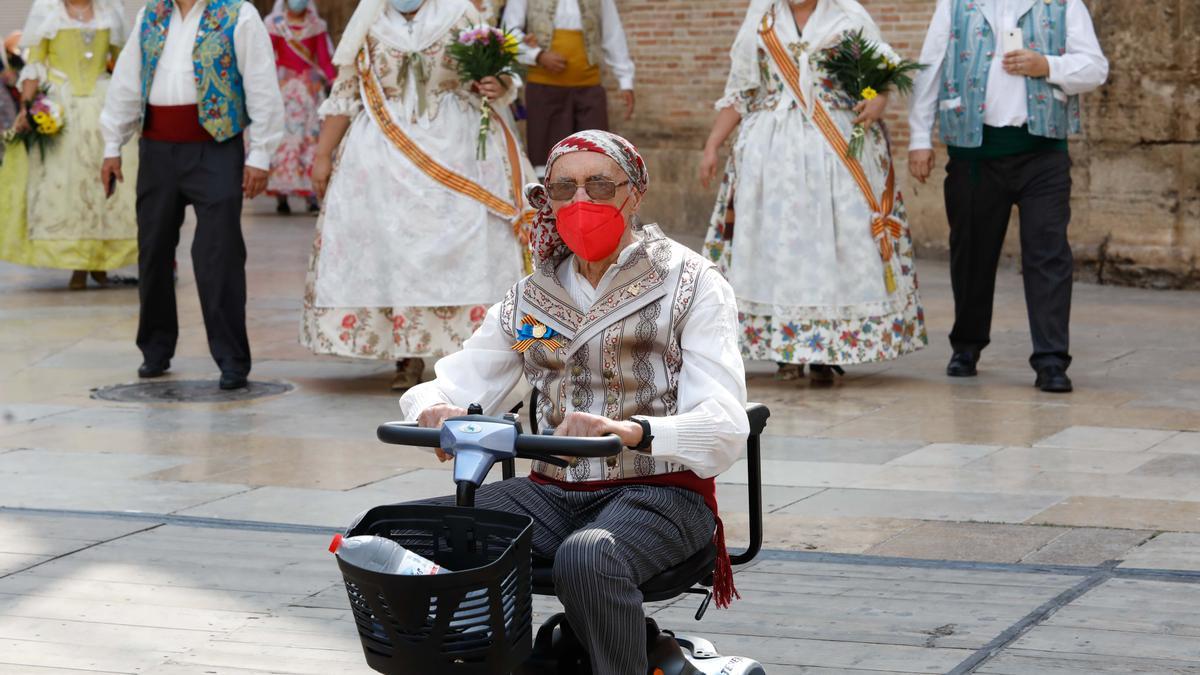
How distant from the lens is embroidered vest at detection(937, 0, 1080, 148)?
27.1ft

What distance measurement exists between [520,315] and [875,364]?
5643 millimetres

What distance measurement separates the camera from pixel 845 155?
847 centimetres

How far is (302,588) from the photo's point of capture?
202 inches

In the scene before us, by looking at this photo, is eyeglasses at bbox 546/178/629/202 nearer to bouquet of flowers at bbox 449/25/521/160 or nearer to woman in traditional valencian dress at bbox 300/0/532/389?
bouquet of flowers at bbox 449/25/521/160

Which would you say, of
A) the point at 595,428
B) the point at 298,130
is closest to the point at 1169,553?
the point at 595,428

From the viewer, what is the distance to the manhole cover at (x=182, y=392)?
27.7ft

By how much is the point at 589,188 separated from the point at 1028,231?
4.99 meters

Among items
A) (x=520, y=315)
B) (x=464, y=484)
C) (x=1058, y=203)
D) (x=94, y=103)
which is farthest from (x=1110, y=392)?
(x=94, y=103)

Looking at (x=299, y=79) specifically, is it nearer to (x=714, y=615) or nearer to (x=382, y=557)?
(x=714, y=615)

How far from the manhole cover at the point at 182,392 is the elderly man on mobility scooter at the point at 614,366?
15.3 feet

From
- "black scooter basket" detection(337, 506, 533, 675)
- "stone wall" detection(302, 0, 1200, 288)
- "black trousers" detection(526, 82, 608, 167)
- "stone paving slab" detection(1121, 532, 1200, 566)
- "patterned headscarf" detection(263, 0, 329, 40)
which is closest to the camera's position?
"black scooter basket" detection(337, 506, 533, 675)

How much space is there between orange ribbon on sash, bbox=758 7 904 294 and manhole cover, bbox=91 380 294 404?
2588 millimetres

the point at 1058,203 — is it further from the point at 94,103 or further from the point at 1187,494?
the point at 94,103

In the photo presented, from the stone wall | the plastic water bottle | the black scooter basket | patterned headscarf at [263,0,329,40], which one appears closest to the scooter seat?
the black scooter basket
